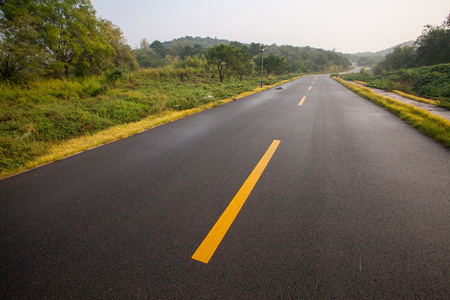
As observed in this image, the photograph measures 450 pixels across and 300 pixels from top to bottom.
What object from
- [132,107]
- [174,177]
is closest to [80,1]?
[132,107]

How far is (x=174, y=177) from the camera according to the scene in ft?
9.71

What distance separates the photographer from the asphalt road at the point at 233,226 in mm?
1406

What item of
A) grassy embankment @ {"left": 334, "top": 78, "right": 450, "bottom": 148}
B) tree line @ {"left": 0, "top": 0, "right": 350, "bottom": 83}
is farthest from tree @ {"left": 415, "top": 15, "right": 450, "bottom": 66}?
grassy embankment @ {"left": 334, "top": 78, "right": 450, "bottom": 148}

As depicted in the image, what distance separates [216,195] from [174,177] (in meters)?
0.86

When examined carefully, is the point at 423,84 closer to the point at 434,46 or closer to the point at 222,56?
the point at 222,56

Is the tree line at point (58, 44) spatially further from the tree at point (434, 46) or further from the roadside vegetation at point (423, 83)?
the tree at point (434, 46)

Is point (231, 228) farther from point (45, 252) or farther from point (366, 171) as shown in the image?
point (366, 171)

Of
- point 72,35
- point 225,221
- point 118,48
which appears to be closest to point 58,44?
point 72,35

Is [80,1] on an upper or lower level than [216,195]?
upper

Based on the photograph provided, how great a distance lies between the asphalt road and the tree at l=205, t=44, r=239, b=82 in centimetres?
2298

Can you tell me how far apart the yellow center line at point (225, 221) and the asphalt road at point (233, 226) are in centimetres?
5

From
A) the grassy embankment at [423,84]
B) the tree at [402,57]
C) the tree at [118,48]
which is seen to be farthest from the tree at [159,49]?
the grassy embankment at [423,84]

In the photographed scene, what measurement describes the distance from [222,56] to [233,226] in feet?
82.8

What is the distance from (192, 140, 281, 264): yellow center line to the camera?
64.7 inches
